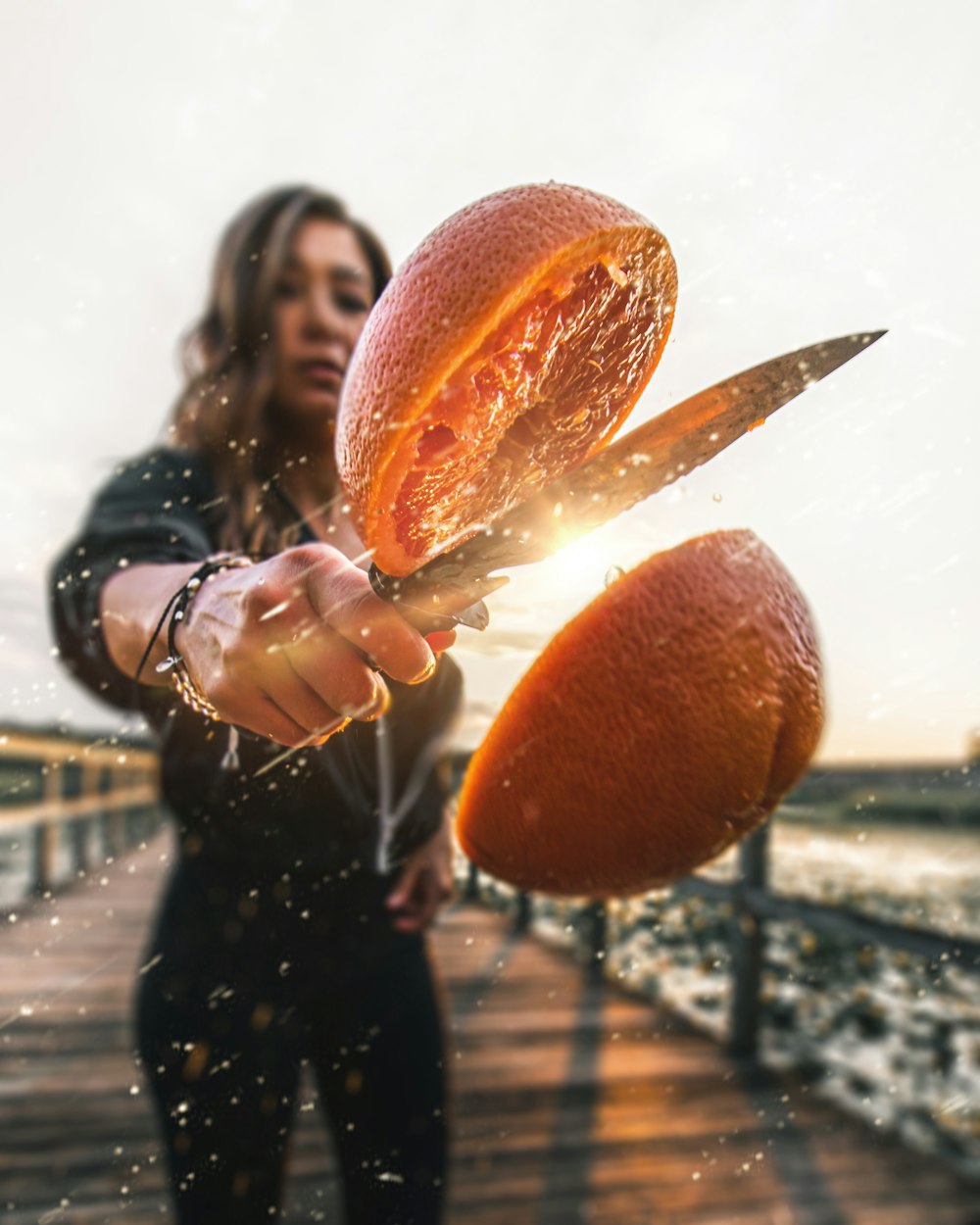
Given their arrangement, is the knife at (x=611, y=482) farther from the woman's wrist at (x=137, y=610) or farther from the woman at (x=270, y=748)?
the woman's wrist at (x=137, y=610)

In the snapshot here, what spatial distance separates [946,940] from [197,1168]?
1.31m

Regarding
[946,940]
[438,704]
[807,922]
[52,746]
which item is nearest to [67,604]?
[438,704]

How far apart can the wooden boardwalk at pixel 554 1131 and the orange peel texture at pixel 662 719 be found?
2.71 ft

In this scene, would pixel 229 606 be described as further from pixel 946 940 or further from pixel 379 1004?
pixel 946 940

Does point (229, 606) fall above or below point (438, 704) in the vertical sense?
above

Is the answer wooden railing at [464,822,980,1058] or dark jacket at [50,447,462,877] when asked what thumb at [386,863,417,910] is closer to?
dark jacket at [50,447,462,877]

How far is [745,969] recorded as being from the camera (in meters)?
2.18

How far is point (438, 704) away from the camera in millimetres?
681

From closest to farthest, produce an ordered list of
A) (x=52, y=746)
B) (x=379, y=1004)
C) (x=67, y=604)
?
1. (x=67, y=604)
2. (x=379, y=1004)
3. (x=52, y=746)

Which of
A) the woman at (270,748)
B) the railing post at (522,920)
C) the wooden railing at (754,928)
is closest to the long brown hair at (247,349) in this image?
the woman at (270,748)

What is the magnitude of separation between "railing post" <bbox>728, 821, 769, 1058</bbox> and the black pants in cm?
146

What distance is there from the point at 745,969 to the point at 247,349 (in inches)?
87.8

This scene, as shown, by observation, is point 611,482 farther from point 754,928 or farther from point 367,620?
point 754,928

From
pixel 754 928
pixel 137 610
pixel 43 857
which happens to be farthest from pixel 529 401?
pixel 43 857
